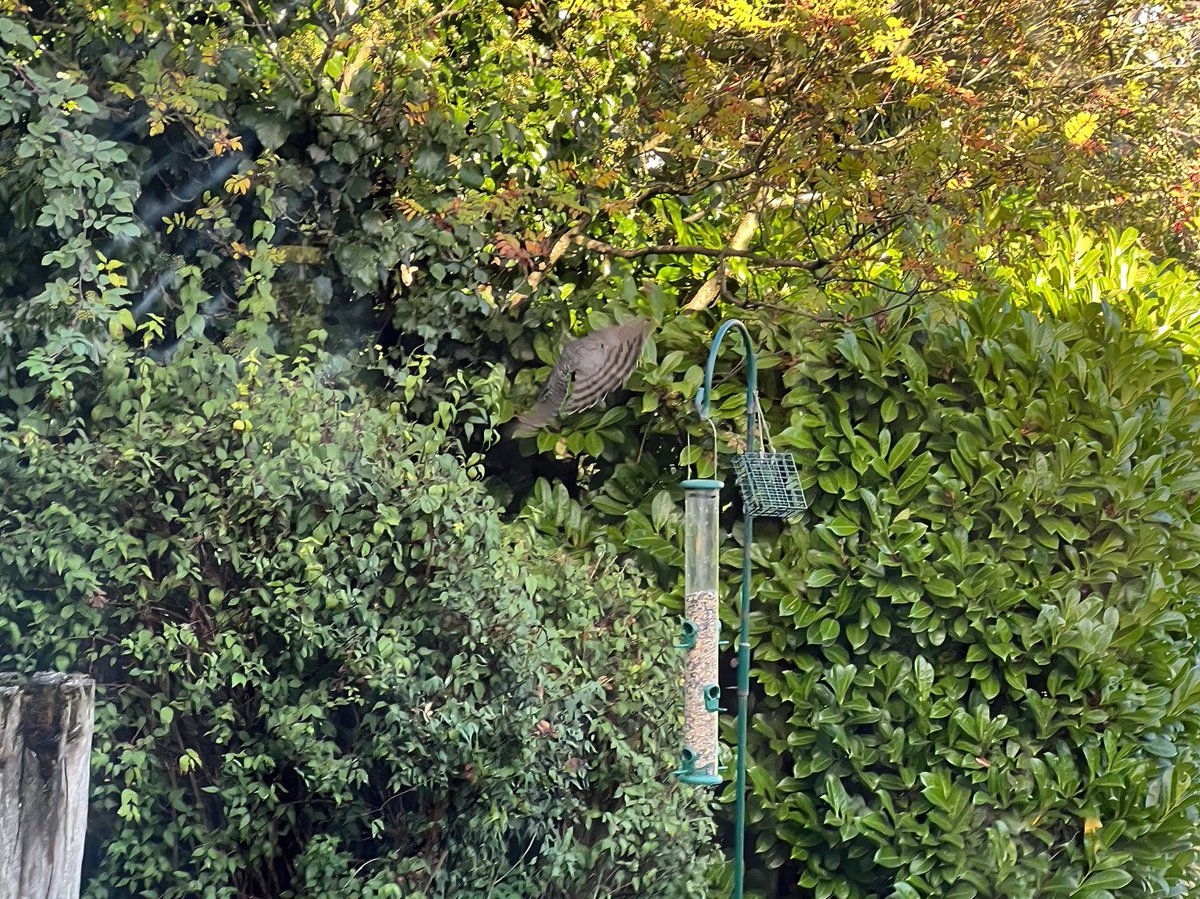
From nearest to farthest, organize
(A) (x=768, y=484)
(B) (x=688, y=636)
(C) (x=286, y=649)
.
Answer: (C) (x=286, y=649)
(B) (x=688, y=636)
(A) (x=768, y=484)

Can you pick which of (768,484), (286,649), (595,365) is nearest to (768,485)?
(768,484)

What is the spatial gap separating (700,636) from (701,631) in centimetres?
1

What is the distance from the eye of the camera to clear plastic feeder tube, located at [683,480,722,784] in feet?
9.90

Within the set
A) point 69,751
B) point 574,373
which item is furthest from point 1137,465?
point 69,751

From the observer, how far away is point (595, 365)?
380cm

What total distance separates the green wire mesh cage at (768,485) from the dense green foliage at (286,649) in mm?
668

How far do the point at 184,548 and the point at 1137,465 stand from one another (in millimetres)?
2955

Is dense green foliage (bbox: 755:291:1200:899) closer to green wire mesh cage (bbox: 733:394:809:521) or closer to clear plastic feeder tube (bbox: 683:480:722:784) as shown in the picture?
green wire mesh cage (bbox: 733:394:809:521)

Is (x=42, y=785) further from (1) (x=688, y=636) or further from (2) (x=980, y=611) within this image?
(2) (x=980, y=611)

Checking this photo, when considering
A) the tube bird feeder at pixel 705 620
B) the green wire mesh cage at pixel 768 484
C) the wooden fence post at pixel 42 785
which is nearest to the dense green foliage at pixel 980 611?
the green wire mesh cage at pixel 768 484

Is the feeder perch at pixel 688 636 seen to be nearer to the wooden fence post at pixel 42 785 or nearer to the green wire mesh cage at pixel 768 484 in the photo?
the green wire mesh cage at pixel 768 484

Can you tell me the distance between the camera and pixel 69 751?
6.03 ft

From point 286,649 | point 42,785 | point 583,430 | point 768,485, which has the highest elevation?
point 583,430

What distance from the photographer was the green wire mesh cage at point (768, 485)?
3146 millimetres
